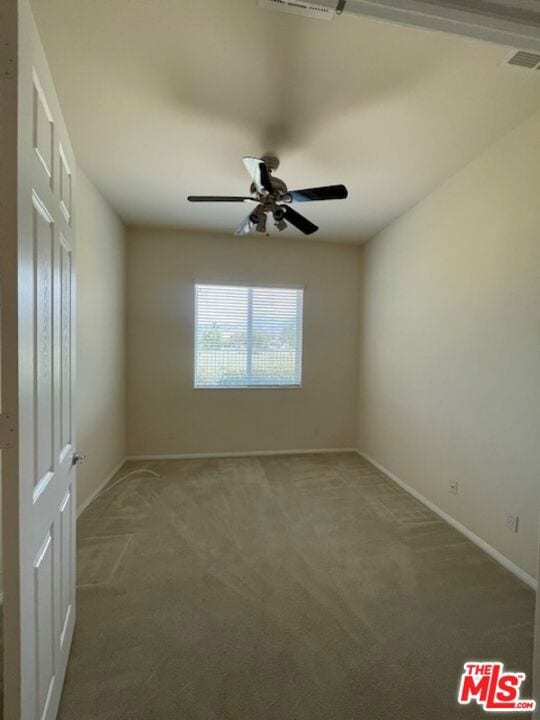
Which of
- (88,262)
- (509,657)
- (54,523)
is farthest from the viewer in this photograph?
(88,262)

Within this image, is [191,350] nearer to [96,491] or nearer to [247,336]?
[247,336]

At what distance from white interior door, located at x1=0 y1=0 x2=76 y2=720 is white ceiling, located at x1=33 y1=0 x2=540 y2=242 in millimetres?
651

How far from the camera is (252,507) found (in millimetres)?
2889

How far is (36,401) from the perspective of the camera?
0.97 metres

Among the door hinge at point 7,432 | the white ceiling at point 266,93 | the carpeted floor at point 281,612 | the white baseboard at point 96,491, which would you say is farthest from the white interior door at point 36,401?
the white baseboard at point 96,491

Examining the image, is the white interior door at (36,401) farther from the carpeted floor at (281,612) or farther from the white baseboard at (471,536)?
the white baseboard at (471,536)

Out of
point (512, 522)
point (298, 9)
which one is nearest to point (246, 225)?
point (298, 9)

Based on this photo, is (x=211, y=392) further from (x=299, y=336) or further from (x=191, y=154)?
(x=191, y=154)

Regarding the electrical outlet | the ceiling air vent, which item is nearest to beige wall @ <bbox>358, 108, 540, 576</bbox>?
the electrical outlet

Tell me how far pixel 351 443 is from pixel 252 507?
6.95 feet

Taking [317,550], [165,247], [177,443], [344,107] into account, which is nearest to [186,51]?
[344,107]

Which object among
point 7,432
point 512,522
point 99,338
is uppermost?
point 99,338

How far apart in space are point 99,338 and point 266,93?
2.50 m

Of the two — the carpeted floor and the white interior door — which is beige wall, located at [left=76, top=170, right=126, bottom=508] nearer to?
the carpeted floor
